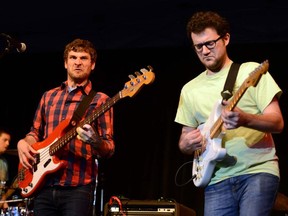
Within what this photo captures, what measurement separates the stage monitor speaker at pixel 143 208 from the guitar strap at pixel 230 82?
245 centimetres

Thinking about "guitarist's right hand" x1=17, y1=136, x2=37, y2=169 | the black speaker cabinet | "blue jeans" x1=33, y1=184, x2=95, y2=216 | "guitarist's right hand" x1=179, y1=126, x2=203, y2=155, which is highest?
"guitarist's right hand" x1=179, y1=126, x2=203, y2=155

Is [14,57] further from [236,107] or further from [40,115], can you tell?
[236,107]

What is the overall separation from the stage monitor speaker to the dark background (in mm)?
840

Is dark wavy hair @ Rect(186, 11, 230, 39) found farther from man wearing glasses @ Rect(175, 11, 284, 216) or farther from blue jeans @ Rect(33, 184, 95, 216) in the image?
blue jeans @ Rect(33, 184, 95, 216)

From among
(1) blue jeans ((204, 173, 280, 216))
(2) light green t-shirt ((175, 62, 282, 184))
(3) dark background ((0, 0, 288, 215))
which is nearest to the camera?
(1) blue jeans ((204, 173, 280, 216))

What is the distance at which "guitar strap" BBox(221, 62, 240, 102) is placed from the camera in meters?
3.19

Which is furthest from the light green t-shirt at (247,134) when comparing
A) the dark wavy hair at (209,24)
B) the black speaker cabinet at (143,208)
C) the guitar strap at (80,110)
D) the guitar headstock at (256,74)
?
the black speaker cabinet at (143,208)

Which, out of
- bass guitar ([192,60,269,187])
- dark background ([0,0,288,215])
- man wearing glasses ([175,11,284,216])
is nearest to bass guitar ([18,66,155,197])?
man wearing glasses ([175,11,284,216])

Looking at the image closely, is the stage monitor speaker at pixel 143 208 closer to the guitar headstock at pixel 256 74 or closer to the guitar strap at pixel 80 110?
the guitar strap at pixel 80 110

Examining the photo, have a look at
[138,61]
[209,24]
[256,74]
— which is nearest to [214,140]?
[256,74]

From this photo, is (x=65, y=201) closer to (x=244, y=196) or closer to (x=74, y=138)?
(x=74, y=138)

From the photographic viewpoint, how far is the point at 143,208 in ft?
18.5

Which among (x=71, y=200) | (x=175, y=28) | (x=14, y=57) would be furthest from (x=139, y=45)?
(x=71, y=200)

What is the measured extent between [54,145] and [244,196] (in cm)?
174
